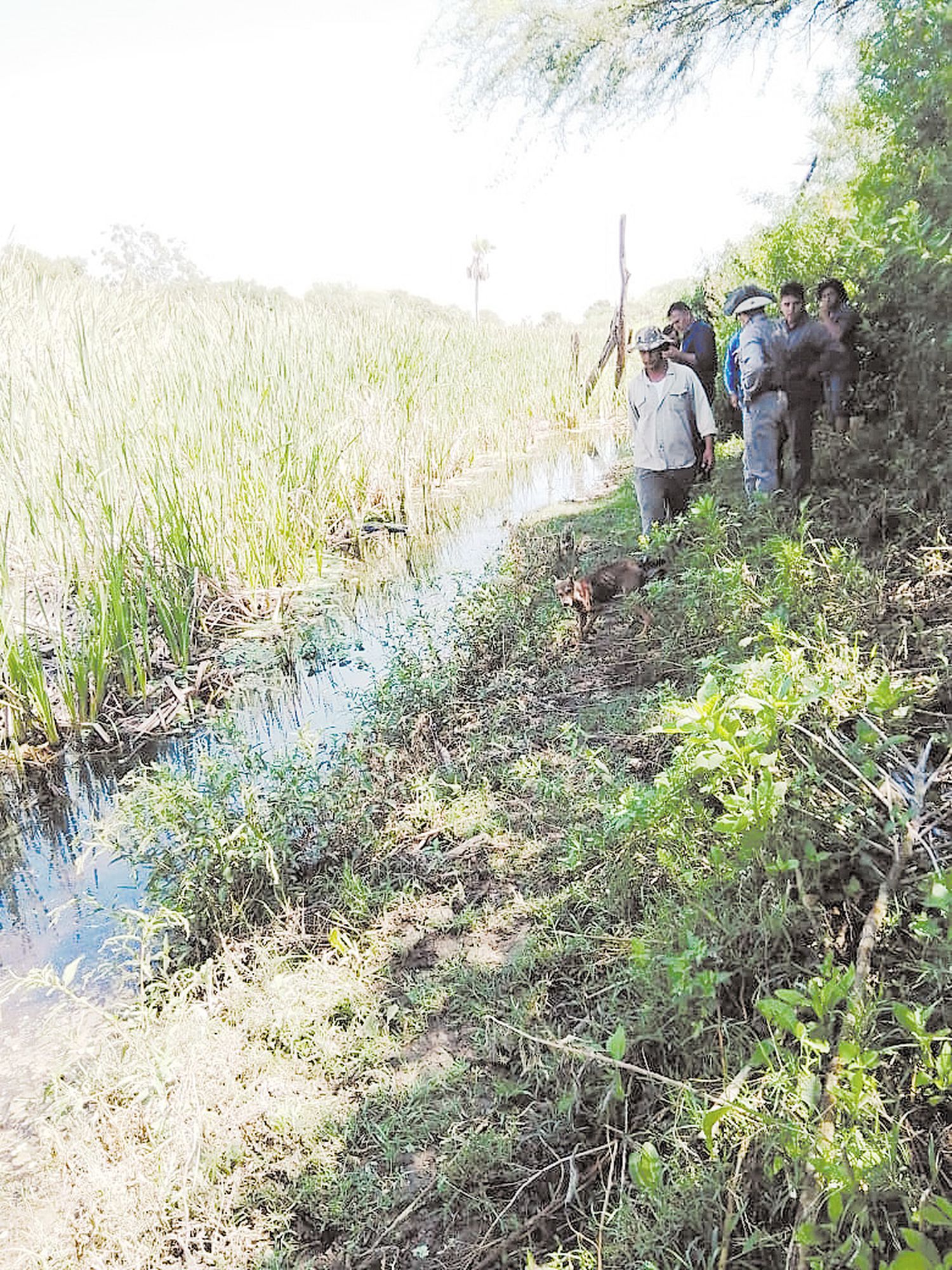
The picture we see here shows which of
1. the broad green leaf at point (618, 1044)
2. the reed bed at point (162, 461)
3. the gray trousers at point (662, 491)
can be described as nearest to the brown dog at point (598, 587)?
the gray trousers at point (662, 491)

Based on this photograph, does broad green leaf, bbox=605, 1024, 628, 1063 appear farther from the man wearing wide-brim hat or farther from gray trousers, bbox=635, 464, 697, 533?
gray trousers, bbox=635, 464, 697, 533

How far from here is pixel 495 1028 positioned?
2.22 meters

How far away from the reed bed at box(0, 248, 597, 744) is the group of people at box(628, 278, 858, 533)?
9.42 feet

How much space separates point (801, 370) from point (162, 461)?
398cm

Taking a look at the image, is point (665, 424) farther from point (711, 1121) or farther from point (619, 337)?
point (619, 337)

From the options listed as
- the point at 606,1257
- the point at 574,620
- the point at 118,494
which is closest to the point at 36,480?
the point at 118,494

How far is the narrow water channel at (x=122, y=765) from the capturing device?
3.28 meters

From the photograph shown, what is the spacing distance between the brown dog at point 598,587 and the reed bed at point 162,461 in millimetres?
2398

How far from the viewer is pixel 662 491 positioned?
537 centimetres

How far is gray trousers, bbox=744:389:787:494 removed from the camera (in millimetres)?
4902

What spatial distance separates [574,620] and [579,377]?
37.3 ft

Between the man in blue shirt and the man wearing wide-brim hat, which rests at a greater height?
the man in blue shirt

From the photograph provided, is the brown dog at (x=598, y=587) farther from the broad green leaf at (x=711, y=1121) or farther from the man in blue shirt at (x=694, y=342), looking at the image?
the broad green leaf at (x=711, y=1121)

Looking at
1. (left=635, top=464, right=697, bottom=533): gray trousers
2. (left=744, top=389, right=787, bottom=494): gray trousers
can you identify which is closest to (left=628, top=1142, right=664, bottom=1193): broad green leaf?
(left=744, top=389, right=787, bottom=494): gray trousers
